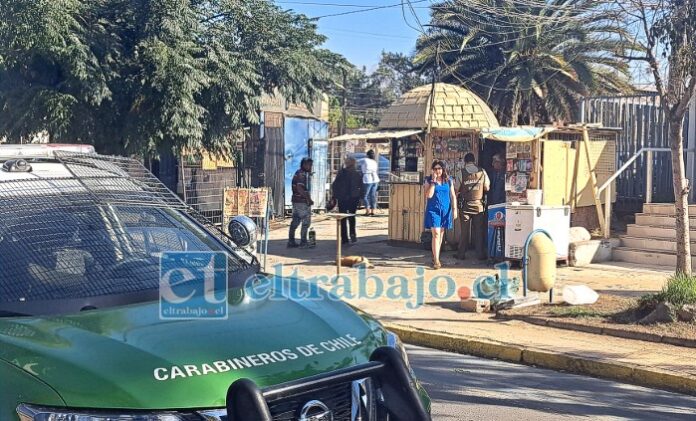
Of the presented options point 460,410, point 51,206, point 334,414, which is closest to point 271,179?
point 460,410

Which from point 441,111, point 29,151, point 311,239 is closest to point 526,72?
point 441,111

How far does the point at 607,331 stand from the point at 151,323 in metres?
6.38

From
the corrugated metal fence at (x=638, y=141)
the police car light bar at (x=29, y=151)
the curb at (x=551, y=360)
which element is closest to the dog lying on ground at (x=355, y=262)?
the curb at (x=551, y=360)

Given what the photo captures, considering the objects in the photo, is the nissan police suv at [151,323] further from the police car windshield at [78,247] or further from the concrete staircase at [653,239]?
the concrete staircase at [653,239]

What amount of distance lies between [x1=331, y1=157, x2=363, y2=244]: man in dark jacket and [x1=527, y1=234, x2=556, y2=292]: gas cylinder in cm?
650

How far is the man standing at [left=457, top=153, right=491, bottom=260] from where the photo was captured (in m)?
13.4

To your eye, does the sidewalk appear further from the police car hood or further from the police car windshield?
the police car hood

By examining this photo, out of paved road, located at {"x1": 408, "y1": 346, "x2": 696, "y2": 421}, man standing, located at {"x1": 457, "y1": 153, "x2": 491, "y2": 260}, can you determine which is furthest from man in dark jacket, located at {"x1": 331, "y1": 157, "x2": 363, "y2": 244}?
paved road, located at {"x1": 408, "y1": 346, "x2": 696, "y2": 421}

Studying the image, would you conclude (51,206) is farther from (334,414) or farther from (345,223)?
(345,223)

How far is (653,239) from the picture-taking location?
13203mm
